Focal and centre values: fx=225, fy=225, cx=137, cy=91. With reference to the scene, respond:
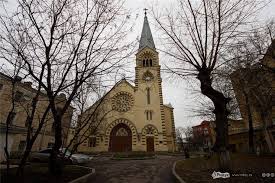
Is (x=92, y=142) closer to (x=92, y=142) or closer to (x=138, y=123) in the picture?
(x=92, y=142)

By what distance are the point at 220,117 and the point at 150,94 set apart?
31180 millimetres

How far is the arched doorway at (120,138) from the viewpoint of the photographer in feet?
130

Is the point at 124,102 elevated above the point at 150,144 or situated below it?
above

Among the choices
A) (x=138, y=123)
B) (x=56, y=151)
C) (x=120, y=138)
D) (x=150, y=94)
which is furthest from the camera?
(x=150, y=94)

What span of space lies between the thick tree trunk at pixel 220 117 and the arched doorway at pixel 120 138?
29.5m

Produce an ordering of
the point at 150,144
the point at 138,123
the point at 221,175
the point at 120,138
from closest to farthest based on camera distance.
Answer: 1. the point at 221,175
2. the point at 150,144
3. the point at 120,138
4. the point at 138,123

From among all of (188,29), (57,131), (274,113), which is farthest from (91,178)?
(274,113)

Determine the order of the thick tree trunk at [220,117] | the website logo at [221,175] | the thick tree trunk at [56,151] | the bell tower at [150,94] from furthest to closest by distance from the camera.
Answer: the bell tower at [150,94], the thick tree trunk at [220,117], the thick tree trunk at [56,151], the website logo at [221,175]

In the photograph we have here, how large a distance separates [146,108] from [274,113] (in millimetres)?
20650

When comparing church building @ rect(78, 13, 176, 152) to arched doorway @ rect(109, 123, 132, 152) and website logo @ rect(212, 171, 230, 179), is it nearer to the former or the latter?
arched doorway @ rect(109, 123, 132, 152)

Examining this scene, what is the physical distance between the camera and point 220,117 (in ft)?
38.2

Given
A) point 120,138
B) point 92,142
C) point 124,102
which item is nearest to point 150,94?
point 124,102

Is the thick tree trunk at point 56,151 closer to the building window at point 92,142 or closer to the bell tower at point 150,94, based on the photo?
the bell tower at point 150,94

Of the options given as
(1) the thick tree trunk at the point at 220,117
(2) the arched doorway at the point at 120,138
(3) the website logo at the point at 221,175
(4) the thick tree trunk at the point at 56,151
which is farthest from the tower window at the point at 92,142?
(3) the website logo at the point at 221,175
